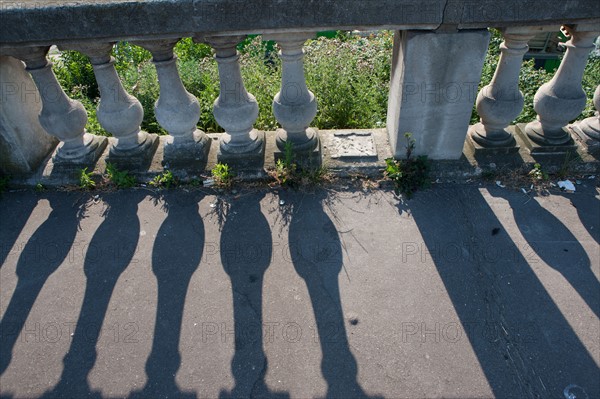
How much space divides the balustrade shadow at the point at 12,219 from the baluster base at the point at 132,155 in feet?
2.34

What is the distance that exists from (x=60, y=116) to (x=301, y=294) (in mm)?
2381

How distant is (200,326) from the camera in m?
2.52

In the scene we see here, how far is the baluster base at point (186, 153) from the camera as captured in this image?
3477 mm

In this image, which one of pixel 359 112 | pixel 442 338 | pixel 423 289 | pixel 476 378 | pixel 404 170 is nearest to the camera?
pixel 476 378

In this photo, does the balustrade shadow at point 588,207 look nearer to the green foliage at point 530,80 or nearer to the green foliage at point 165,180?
the green foliage at point 530,80

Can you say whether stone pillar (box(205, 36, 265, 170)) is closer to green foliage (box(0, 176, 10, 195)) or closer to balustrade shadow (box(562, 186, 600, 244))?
green foliage (box(0, 176, 10, 195))

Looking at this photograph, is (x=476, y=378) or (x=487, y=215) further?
(x=487, y=215)

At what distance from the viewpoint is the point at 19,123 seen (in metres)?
3.34

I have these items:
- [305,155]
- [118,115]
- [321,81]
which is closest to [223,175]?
[305,155]

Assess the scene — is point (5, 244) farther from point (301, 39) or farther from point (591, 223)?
point (591, 223)

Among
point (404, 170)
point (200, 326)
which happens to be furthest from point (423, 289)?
point (200, 326)

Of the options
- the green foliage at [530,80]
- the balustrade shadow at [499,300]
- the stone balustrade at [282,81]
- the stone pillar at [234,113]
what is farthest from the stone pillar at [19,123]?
the green foliage at [530,80]

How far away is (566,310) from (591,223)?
893 millimetres

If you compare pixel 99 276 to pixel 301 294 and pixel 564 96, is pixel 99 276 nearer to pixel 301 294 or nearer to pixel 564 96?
pixel 301 294
